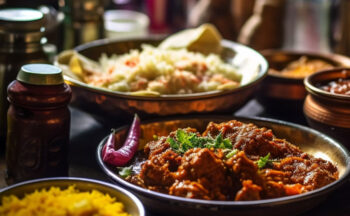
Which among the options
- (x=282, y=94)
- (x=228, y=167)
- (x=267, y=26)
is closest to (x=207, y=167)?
(x=228, y=167)

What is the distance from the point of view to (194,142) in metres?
2.22

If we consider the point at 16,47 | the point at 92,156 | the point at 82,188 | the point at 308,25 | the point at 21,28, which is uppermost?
the point at 21,28

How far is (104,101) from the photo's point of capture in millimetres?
2793

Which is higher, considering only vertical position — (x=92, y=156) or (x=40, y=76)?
(x=40, y=76)

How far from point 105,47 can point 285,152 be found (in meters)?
1.78

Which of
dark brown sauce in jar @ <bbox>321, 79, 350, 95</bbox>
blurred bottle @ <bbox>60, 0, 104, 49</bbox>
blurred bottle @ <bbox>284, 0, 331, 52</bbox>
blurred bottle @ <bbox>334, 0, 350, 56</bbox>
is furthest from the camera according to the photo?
blurred bottle @ <bbox>284, 0, 331, 52</bbox>

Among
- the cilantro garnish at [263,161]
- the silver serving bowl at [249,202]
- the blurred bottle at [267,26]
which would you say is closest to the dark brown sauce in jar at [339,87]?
the silver serving bowl at [249,202]

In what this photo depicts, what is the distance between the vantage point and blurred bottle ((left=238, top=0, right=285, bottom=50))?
4.85m

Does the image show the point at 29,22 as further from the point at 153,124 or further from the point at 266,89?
the point at 266,89

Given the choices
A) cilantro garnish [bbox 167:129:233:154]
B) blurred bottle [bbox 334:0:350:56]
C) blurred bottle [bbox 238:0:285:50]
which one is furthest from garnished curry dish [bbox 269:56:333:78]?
cilantro garnish [bbox 167:129:233:154]

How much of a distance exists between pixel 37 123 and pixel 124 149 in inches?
15.4

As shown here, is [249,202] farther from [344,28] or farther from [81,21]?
[344,28]

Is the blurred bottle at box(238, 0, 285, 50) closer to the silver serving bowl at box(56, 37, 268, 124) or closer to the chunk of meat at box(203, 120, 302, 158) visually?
the silver serving bowl at box(56, 37, 268, 124)

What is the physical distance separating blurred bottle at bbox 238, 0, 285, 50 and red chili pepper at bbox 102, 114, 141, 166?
2.63 m
